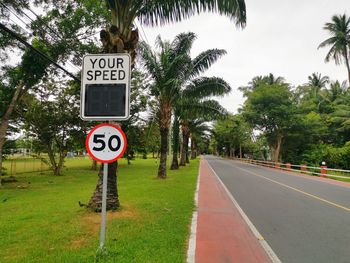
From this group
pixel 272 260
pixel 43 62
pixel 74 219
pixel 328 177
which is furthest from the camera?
pixel 328 177

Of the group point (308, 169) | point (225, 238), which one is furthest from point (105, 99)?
point (308, 169)

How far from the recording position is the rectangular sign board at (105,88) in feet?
17.4

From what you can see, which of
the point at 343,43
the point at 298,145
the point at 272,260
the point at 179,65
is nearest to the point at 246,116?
the point at 298,145

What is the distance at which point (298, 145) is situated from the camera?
40.6 metres

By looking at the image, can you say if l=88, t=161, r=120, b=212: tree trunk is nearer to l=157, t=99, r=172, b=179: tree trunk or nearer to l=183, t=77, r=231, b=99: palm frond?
l=157, t=99, r=172, b=179: tree trunk

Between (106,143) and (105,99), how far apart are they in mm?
777

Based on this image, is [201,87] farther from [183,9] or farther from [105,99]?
[105,99]

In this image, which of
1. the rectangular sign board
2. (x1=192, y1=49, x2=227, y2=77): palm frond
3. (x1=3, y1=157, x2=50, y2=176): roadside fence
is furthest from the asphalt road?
(x1=3, y1=157, x2=50, y2=176): roadside fence

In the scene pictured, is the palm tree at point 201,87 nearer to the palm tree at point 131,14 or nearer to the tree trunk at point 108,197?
the palm tree at point 131,14

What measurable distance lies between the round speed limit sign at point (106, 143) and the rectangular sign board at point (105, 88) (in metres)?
0.21

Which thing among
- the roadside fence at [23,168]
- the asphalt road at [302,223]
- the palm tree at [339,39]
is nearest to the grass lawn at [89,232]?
the asphalt road at [302,223]

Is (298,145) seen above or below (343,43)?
below

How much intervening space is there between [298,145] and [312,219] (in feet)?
113

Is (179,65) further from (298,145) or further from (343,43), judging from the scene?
(343,43)
